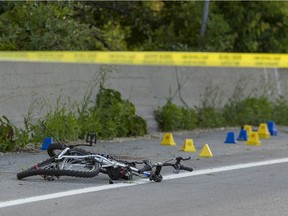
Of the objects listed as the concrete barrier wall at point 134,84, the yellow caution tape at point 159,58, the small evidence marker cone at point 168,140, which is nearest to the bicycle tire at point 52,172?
the concrete barrier wall at point 134,84

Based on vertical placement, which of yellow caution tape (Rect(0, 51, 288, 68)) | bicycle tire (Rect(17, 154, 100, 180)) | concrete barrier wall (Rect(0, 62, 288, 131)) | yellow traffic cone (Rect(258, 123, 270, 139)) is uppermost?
yellow caution tape (Rect(0, 51, 288, 68))

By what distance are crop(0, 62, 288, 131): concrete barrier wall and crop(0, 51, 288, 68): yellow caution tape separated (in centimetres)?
16

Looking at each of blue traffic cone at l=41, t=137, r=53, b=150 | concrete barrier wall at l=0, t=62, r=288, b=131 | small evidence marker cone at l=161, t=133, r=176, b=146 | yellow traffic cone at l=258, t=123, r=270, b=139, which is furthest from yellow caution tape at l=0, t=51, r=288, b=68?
yellow traffic cone at l=258, t=123, r=270, b=139

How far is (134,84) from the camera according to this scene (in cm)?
1505

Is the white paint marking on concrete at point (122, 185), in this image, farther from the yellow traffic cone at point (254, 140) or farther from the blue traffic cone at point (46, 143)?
the blue traffic cone at point (46, 143)

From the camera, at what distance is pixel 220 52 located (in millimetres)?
18578

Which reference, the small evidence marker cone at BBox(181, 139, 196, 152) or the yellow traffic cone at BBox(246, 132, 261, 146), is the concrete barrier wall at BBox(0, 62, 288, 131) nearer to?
the yellow traffic cone at BBox(246, 132, 261, 146)

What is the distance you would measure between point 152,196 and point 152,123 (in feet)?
20.4

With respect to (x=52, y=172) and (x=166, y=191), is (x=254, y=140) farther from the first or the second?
(x=52, y=172)

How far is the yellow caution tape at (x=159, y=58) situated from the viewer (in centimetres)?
1389

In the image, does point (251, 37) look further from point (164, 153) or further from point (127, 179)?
point (127, 179)

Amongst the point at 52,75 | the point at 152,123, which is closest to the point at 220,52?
the point at 152,123

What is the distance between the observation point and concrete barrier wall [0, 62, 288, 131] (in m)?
12.8

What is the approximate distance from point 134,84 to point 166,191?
595cm
